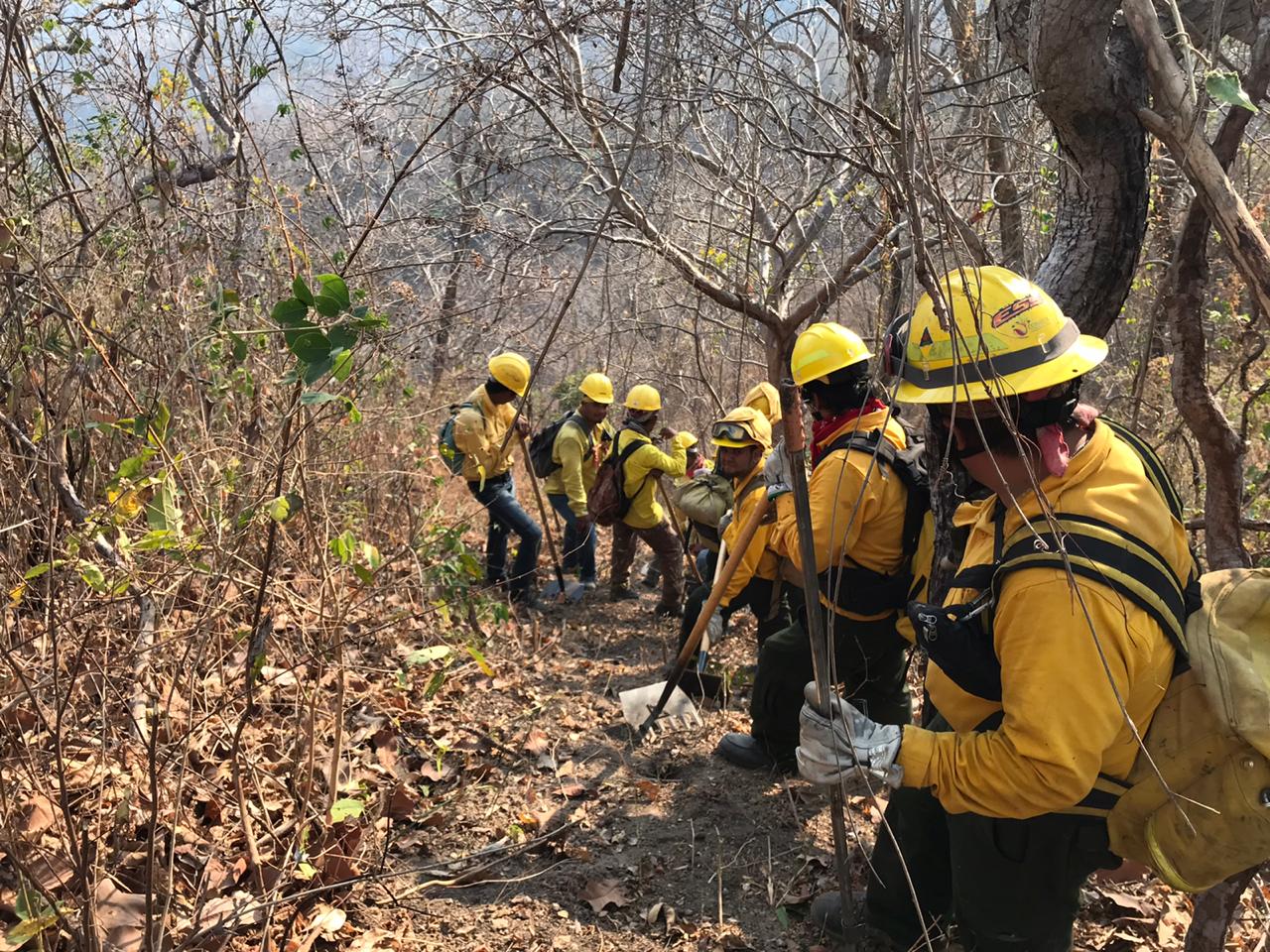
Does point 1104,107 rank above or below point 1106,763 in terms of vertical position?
above

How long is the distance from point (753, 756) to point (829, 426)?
1.69m

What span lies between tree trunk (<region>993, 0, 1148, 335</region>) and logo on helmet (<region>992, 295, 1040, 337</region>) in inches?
34.4

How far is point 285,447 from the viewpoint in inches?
81.0

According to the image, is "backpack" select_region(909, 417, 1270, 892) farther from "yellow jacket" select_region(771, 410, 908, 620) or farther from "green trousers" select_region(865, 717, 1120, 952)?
"yellow jacket" select_region(771, 410, 908, 620)

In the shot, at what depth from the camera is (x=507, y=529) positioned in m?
6.70

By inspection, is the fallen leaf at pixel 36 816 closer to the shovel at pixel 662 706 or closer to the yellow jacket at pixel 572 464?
the shovel at pixel 662 706

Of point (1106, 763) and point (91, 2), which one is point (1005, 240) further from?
point (91, 2)

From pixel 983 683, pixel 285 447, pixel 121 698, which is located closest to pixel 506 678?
pixel 121 698

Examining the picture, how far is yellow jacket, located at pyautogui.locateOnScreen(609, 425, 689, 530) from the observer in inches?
255

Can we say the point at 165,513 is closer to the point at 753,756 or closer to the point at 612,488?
the point at 753,756

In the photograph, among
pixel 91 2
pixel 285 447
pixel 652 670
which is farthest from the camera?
pixel 652 670

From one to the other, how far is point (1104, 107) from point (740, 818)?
120 inches

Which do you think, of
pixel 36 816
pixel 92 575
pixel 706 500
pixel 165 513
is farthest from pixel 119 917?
pixel 706 500

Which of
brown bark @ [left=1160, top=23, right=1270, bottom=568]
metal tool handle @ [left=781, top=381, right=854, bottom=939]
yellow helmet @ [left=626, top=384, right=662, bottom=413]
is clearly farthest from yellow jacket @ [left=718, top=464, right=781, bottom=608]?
yellow helmet @ [left=626, top=384, right=662, bottom=413]
